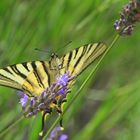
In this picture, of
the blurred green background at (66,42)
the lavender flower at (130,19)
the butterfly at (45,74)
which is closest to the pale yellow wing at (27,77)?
the butterfly at (45,74)

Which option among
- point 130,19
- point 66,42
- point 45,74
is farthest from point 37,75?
point 66,42

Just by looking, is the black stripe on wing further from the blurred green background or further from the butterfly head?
the blurred green background

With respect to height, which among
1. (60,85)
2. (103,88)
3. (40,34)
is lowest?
(103,88)

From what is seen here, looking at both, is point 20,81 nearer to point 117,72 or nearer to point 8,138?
point 8,138

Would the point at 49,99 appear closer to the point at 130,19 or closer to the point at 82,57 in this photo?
the point at 82,57

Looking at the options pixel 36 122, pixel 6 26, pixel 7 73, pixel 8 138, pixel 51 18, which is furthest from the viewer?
pixel 51 18

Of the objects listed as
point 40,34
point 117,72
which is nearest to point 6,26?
point 40,34

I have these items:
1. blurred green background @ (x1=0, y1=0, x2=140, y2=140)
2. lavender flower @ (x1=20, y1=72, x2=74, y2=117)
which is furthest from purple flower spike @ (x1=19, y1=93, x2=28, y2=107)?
blurred green background @ (x1=0, y1=0, x2=140, y2=140)

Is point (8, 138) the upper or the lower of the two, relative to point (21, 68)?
lower
